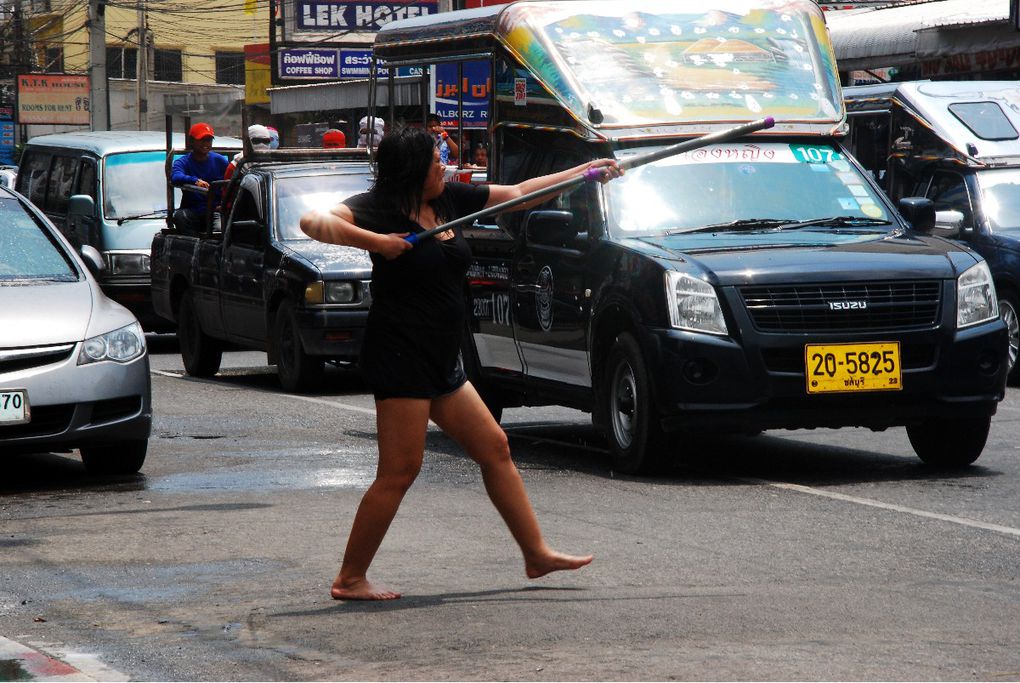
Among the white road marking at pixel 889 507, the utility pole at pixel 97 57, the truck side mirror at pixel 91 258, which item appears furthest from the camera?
the utility pole at pixel 97 57

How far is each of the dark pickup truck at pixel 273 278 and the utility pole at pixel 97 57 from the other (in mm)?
21447

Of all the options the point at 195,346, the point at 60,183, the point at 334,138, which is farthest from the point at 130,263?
the point at 334,138

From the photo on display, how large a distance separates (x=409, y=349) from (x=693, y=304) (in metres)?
2.87

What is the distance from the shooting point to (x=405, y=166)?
20.9 ft

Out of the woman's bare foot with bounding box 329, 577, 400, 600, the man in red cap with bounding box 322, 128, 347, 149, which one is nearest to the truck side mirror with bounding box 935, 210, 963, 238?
the woman's bare foot with bounding box 329, 577, 400, 600

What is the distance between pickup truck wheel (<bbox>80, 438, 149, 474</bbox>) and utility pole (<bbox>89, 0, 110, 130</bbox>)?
28831 millimetres

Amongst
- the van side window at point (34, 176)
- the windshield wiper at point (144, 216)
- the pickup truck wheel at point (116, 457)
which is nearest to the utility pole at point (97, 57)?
the van side window at point (34, 176)

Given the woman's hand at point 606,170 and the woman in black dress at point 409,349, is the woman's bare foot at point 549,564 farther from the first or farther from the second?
the woman's hand at point 606,170

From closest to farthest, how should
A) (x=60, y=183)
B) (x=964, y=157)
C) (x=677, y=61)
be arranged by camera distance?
(x=677, y=61)
(x=964, y=157)
(x=60, y=183)

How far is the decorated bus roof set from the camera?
1032cm

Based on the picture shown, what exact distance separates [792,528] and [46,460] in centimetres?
473

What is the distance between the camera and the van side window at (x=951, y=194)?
15.1 metres

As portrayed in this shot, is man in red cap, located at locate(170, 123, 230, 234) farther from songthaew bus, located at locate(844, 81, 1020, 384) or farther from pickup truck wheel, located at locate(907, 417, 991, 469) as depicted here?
pickup truck wheel, located at locate(907, 417, 991, 469)

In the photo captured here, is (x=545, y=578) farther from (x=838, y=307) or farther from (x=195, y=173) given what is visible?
(x=195, y=173)
